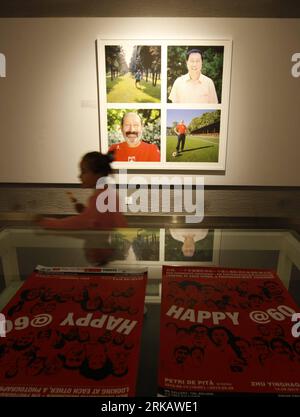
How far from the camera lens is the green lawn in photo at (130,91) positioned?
2824mm

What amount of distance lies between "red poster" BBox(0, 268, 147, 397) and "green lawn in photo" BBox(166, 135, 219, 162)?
236cm

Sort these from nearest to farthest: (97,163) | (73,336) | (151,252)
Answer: (73,336) < (151,252) < (97,163)

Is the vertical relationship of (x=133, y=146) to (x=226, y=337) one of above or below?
above

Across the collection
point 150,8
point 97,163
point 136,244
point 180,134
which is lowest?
point 136,244

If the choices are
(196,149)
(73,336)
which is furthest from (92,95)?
(73,336)

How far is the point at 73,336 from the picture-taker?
21.0 inches

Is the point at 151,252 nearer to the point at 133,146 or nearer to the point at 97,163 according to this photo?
the point at 97,163

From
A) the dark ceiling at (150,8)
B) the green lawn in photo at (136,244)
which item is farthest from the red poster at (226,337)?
the dark ceiling at (150,8)

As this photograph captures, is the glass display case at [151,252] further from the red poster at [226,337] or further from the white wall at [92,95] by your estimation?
the white wall at [92,95]

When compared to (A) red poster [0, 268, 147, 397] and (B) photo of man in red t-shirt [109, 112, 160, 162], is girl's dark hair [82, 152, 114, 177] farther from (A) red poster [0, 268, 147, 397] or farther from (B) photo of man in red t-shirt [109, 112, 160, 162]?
(B) photo of man in red t-shirt [109, 112, 160, 162]

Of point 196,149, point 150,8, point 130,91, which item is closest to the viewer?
point 150,8

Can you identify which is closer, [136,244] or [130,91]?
[136,244]

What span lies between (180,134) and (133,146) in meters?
0.47

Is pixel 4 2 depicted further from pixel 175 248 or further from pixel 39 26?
pixel 175 248
